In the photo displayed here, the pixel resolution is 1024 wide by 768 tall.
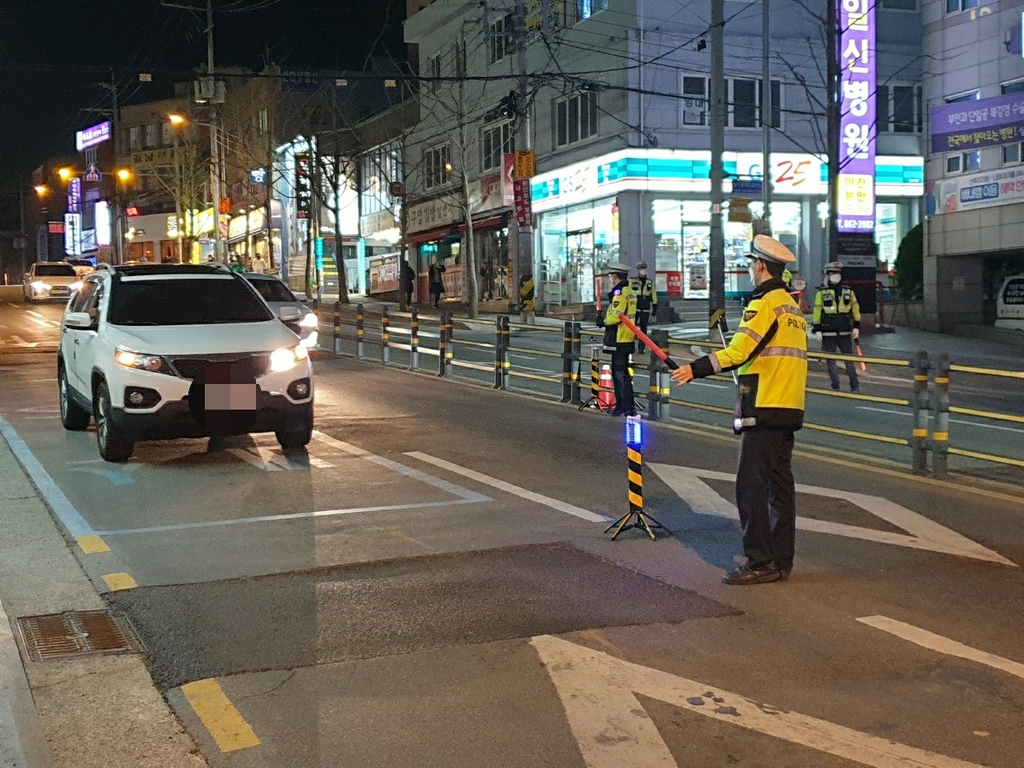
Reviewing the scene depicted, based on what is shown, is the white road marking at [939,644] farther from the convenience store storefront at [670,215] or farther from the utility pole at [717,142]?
the convenience store storefront at [670,215]

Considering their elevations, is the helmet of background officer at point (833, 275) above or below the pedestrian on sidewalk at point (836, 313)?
above

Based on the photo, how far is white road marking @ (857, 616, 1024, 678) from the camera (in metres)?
5.43

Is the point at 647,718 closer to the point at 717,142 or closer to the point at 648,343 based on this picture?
the point at 648,343

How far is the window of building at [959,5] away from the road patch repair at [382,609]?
1006 inches

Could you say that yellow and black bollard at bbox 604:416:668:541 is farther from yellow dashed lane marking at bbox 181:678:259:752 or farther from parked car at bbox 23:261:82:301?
parked car at bbox 23:261:82:301

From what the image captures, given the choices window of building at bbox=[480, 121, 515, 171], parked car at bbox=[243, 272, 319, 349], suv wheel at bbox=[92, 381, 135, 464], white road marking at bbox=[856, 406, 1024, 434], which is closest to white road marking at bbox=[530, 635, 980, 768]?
suv wheel at bbox=[92, 381, 135, 464]

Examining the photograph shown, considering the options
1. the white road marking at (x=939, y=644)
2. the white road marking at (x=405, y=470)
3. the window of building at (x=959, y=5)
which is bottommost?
the white road marking at (x=939, y=644)

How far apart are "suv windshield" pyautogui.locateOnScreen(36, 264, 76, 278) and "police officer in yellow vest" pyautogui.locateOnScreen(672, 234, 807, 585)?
42.9 meters

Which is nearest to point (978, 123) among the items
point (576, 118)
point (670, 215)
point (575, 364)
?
point (670, 215)

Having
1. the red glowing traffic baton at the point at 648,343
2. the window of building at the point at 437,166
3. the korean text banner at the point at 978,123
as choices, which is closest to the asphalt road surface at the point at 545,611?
the red glowing traffic baton at the point at 648,343

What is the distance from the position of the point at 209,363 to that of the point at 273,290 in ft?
34.5

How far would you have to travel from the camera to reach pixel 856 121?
29.1 metres

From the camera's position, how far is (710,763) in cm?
437

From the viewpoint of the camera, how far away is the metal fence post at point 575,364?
615 inches
